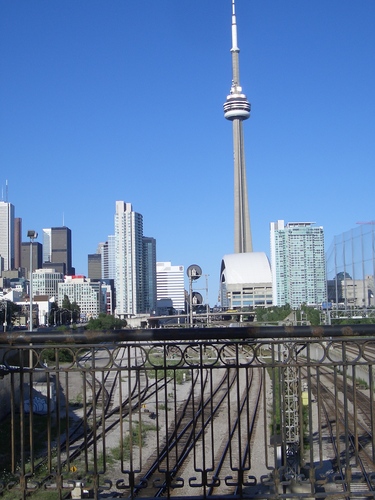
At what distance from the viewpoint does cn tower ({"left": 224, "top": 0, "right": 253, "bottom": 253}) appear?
135 m

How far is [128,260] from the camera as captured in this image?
168m

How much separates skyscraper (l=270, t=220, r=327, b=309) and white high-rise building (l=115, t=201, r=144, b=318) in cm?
6312

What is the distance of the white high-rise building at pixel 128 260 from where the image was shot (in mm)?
157625

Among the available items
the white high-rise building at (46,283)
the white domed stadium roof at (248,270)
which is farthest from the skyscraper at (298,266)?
the white high-rise building at (46,283)

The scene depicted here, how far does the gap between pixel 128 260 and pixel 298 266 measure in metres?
94.5

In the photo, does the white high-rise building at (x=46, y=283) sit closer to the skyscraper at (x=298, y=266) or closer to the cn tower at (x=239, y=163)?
the cn tower at (x=239, y=163)

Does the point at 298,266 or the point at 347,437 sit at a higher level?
the point at 298,266

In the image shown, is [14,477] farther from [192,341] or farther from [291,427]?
[291,427]

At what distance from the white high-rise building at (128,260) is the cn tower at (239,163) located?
29791 millimetres

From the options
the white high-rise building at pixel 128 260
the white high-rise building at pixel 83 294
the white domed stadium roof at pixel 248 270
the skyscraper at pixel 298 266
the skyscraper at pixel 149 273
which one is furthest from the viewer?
the skyscraper at pixel 149 273

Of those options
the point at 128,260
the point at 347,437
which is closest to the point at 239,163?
the point at 128,260

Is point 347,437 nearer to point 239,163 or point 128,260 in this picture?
point 239,163

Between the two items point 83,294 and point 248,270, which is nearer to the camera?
point 248,270

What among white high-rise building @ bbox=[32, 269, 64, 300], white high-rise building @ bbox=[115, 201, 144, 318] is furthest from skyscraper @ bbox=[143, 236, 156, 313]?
white high-rise building @ bbox=[32, 269, 64, 300]
